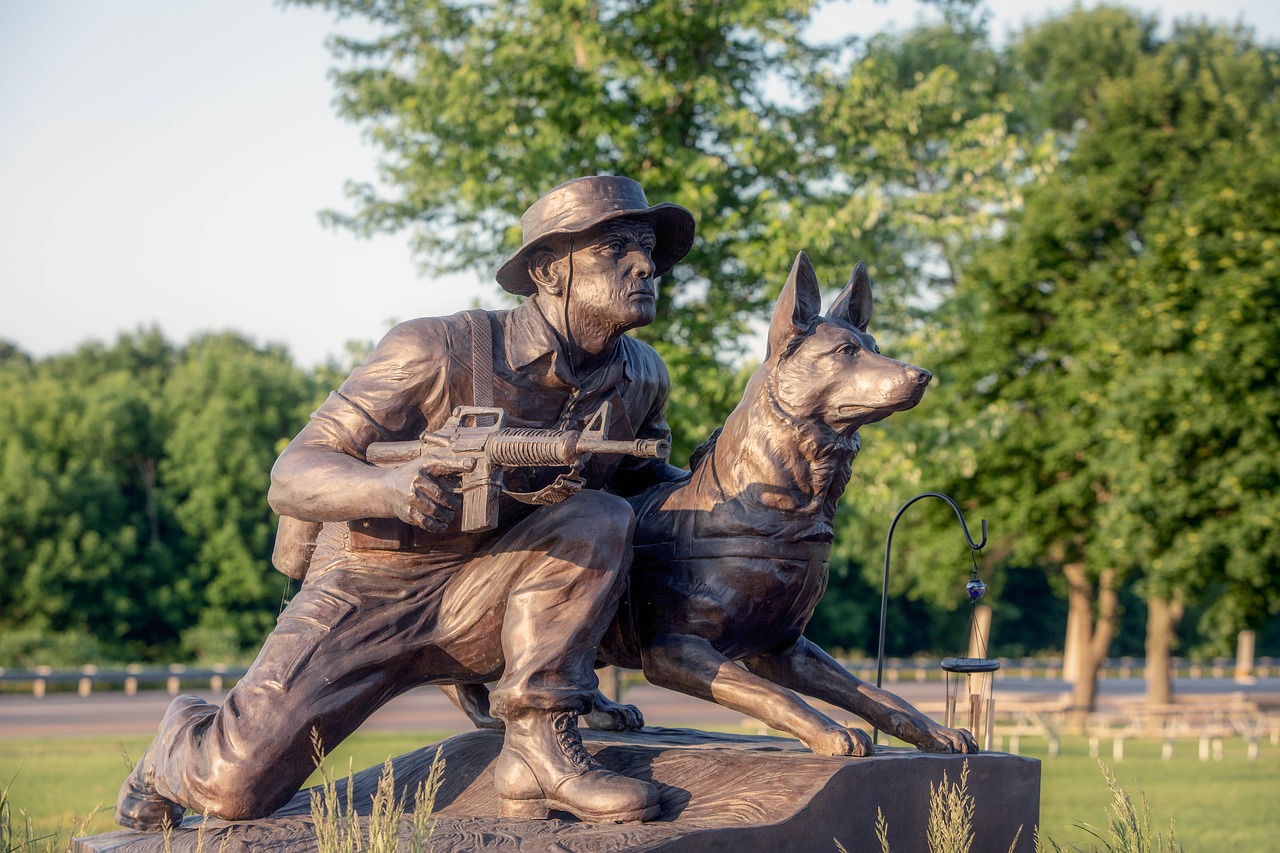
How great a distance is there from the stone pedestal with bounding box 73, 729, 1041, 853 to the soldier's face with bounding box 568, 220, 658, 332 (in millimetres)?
1481

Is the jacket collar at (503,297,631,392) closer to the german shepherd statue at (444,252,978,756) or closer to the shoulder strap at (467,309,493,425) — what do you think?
the shoulder strap at (467,309,493,425)

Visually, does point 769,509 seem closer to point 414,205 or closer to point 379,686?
point 379,686

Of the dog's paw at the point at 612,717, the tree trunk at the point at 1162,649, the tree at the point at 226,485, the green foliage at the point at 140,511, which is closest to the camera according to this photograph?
the dog's paw at the point at 612,717

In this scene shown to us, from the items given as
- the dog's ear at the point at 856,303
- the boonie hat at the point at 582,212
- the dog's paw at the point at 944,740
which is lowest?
the dog's paw at the point at 944,740

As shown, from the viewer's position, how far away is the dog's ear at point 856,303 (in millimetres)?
5133

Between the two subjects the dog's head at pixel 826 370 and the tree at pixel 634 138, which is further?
the tree at pixel 634 138

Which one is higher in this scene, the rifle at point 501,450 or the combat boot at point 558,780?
the rifle at point 501,450

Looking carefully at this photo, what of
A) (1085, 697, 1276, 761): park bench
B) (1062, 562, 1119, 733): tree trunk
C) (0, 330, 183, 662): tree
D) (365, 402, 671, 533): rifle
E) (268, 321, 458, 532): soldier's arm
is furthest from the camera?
(0, 330, 183, 662): tree

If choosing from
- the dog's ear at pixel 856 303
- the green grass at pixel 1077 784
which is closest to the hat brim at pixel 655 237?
the dog's ear at pixel 856 303

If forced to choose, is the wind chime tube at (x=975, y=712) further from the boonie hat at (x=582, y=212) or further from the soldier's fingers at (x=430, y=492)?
the soldier's fingers at (x=430, y=492)

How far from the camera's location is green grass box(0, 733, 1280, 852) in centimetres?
1147

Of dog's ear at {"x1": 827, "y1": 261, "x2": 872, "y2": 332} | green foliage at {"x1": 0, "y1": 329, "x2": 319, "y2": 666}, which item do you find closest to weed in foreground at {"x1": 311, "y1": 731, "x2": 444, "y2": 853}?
dog's ear at {"x1": 827, "y1": 261, "x2": 872, "y2": 332}

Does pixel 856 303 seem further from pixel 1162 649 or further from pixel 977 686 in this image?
pixel 1162 649

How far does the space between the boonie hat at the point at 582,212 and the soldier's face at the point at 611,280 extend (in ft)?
0.24
